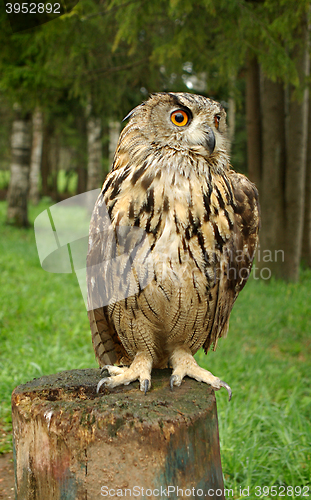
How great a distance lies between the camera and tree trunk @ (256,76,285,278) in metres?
6.70

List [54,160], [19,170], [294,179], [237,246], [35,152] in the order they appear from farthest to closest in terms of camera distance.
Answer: [54,160]
[35,152]
[19,170]
[294,179]
[237,246]

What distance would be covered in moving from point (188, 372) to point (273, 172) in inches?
207

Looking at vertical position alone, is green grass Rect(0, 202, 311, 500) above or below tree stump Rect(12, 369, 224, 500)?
below

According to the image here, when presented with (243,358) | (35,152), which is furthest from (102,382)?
(35,152)

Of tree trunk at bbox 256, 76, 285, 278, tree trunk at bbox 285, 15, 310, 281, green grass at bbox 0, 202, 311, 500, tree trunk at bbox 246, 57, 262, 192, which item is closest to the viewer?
green grass at bbox 0, 202, 311, 500

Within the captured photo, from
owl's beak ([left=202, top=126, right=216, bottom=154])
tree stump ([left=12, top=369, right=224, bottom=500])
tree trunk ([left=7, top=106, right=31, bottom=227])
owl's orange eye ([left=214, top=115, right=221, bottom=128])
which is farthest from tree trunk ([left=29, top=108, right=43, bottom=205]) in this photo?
tree stump ([left=12, top=369, right=224, bottom=500])

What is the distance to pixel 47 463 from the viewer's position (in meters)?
1.60

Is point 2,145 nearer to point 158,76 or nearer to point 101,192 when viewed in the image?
point 158,76

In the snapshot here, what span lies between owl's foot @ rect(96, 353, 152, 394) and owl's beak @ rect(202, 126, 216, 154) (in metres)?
1.09

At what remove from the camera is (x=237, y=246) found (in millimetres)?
2150

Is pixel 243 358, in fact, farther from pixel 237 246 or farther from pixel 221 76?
pixel 221 76

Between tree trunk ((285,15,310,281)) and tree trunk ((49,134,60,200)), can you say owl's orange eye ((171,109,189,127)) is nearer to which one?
tree trunk ((285,15,310,281))

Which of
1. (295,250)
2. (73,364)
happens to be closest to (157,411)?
(73,364)

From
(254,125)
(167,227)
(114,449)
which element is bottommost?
(114,449)
